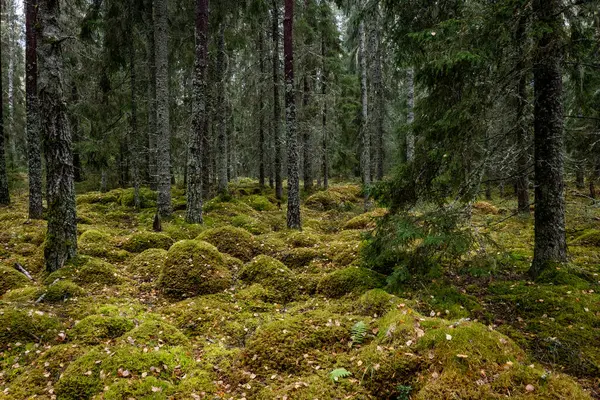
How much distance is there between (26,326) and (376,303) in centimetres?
507

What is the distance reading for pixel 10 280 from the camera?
261 inches

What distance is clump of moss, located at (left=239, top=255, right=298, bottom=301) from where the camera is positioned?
265 inches

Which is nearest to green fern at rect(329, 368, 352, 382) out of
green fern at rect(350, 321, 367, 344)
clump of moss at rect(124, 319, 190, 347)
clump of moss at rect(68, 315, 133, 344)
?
green fern at rect(350, 321, 367, 344)

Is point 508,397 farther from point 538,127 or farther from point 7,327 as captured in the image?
point 7,327

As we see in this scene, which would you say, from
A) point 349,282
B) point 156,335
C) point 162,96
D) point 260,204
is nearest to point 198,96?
point 162,96

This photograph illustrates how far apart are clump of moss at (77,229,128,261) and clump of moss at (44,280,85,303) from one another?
1940 mm

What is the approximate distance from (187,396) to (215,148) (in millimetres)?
15000

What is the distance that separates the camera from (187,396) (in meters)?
3.87

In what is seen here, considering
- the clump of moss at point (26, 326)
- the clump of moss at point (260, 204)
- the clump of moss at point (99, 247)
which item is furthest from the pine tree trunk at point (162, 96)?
the clump of moss at point (26, 326)

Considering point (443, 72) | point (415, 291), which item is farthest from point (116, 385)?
point (443, 72)

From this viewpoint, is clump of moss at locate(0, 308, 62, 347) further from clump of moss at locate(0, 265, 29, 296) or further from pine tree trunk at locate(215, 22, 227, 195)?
pine tree trunk at locate(215, 22, 227, 195)

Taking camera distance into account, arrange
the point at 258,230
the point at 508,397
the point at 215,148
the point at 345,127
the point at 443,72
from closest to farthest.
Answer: the point at 508,397 < the point at 443,72 < the point at 258,230 < the point at 215,148 < the point at 345,127

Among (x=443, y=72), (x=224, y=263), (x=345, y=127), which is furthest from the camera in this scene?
(x=345, y=127)

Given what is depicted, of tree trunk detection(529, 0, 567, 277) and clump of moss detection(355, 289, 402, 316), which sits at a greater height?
tree trunk detection(529, 0, 567, 277)
